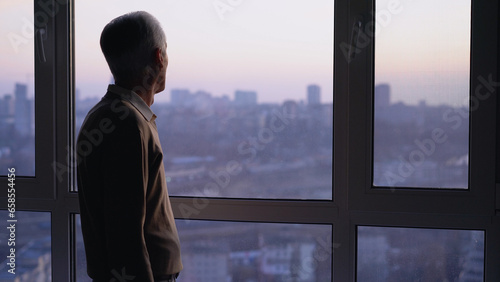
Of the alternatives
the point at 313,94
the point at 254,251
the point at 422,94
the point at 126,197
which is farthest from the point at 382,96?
the point at 126,197

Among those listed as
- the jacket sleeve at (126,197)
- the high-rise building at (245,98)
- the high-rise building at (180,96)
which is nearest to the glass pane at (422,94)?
the high-rise building at (245,98)

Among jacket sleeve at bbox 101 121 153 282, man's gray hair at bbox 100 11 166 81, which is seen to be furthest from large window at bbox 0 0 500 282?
jacket sleeve at bbox 101 121 153 282

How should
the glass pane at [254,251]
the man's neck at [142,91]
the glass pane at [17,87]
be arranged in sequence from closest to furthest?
the man's neck at [142,91], the glass pane at [254,251], the glass pane at [17,87]

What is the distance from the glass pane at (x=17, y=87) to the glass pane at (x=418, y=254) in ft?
5.05

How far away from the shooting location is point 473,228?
1990 mm

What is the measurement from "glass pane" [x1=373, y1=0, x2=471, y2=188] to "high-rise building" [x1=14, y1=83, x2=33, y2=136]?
60.7 inches

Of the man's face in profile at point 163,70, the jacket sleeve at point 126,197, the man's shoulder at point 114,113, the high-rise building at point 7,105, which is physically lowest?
the jacket sleeve at point 126,197

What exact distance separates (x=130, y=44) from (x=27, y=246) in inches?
54.0

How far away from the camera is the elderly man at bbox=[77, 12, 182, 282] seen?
4.28 ft

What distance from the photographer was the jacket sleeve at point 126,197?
130 centimetres

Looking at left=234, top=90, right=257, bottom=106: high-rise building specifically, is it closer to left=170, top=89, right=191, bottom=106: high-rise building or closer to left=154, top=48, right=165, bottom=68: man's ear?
left=170, top=89, right=191, bottom=106: high-rise building

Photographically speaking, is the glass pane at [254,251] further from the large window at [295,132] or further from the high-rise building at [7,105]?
the high-rise building at [7,105]

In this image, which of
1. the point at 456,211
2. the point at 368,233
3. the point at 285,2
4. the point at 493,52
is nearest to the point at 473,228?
the point at 456,211

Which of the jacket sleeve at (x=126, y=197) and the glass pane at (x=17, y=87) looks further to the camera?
the glass pane at (x=17, y=87)
